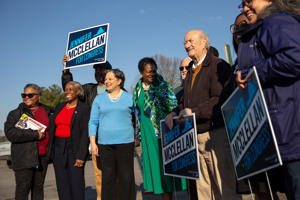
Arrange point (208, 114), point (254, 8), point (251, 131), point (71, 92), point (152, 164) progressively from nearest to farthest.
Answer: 1. point (251, 131)
2. point (254, 8)
3. point (208, 114)
4. point (152, 164)
5. point (71, 92)

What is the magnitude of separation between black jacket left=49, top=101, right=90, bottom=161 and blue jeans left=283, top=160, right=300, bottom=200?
3.19 metres

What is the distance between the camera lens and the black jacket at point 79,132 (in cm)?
434

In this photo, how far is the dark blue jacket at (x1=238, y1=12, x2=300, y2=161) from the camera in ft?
5.71

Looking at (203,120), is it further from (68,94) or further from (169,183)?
(68,94)

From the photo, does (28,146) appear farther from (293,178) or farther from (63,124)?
(293,178)

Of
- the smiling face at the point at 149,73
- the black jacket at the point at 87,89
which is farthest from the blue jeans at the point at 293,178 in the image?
the black jacket at the point at 87,89

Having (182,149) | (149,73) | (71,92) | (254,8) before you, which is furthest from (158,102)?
(254,8)

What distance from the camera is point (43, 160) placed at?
448cm

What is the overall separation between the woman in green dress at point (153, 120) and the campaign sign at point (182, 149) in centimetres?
65

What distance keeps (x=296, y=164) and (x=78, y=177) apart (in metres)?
3.38

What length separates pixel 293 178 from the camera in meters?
1.74

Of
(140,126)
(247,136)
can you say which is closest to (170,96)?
(140,126)

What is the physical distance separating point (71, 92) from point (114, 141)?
123 cm

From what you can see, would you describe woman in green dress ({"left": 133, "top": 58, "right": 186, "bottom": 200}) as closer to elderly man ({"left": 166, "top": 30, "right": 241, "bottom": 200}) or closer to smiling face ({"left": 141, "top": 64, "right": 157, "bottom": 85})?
smiling face ({"left": 141, "top": 64, "right": 157, "bottom": 85})
